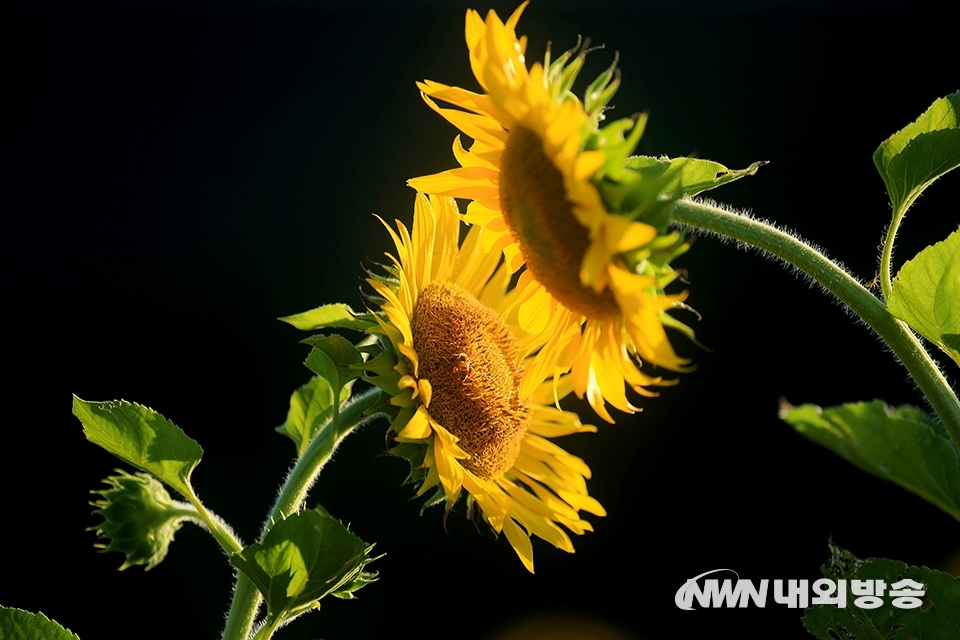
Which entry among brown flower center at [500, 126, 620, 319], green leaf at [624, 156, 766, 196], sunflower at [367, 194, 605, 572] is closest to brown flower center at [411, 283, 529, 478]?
sunflower at [367, 194, 605, 572]

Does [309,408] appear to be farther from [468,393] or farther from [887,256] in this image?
[887,256]

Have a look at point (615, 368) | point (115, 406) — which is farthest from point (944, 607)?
point (115, 406)

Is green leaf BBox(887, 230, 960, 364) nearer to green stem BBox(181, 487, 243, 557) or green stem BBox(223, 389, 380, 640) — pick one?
green stem BBox(223, 389, 380, 640)

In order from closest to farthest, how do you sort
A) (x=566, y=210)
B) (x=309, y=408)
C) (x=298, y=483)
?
1. (x=566, y=210)
2. (x=298, y=483)
3. (x=309, y=408)

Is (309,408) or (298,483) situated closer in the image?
(298,483)

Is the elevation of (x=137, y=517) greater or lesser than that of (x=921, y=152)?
lesser
